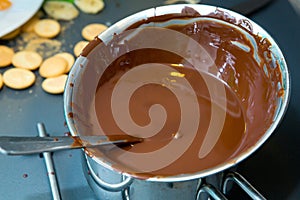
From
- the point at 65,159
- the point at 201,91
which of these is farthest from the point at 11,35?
the point at 201,91

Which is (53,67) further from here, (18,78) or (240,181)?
(240,181)

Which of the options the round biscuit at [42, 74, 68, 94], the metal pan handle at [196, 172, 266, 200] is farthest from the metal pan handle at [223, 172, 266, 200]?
the round biscuit at [42, 74, 68, 94]

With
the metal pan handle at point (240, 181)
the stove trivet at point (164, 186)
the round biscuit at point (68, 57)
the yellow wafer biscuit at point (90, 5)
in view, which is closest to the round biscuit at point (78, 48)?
the round biscuit at point (68, 57)

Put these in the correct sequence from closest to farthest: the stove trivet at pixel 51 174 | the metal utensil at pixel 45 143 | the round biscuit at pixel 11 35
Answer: the metal utensil at pixel 45 143 → the stove trivet at pixel 51 174 → the round biscuit at pixel 11 35

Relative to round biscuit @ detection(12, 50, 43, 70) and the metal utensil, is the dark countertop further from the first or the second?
the metal utensil

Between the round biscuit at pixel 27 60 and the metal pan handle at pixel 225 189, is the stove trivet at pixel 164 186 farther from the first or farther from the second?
the round biscuit at pixel 27 60

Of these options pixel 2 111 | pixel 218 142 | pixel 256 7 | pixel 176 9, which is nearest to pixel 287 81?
pixel 218 142

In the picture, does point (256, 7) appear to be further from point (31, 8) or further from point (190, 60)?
point (31, 8)
